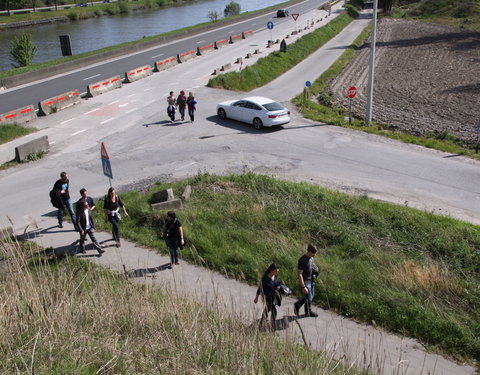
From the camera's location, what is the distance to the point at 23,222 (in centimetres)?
1448

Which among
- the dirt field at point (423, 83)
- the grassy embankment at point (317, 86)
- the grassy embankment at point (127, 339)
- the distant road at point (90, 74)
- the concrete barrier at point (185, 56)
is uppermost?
the grassy embankment at point (127, 339)

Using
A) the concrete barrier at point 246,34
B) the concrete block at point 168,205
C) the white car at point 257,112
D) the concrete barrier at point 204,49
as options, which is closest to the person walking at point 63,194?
the concrete block at point 168,205

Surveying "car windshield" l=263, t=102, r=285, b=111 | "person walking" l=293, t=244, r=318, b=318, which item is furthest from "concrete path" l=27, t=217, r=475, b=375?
"car windshield" l=263, t=102, r=285, b=111

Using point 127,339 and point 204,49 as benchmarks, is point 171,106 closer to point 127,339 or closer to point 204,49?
point 127,339

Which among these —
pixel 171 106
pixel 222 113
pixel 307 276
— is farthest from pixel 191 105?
pixel 307 276

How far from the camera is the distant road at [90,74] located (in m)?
30.0

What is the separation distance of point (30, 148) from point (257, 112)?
32.0 ft

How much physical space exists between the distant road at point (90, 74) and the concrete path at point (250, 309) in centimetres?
1796

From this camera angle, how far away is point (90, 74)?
36.3 meters

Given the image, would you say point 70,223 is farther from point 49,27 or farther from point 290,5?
point 290,5

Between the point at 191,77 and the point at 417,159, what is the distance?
18.5 m

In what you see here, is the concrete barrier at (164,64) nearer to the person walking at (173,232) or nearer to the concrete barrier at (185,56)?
the concrete barrier at (185,56)

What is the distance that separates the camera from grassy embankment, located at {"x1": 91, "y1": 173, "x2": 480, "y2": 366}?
31.9 ft

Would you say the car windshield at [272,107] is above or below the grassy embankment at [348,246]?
above
